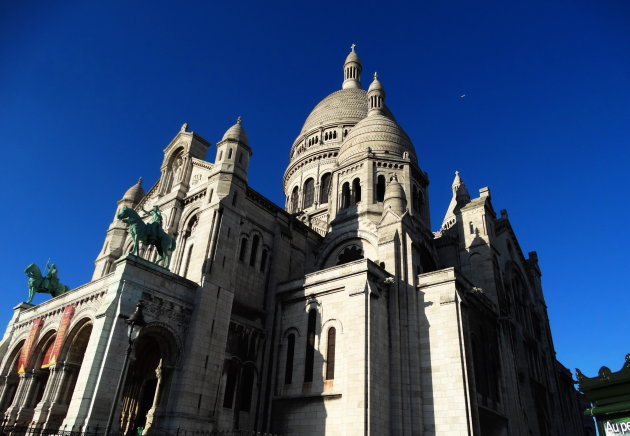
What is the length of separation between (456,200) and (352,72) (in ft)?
93.0

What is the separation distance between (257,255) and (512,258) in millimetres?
22788

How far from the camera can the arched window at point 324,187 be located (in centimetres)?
4666

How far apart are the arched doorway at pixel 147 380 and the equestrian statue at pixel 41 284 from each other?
997 centimetres

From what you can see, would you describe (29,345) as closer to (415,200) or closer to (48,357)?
(48,357)

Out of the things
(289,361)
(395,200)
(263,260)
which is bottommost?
(289,361)

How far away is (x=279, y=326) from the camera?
90.7 ft

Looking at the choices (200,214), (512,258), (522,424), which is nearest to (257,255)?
(200,214)

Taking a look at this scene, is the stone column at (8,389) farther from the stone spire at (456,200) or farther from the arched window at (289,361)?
the stone spire at (456,200)

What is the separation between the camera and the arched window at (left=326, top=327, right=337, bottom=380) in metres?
24.1

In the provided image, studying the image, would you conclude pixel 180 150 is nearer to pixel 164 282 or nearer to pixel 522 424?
pixel 164 282

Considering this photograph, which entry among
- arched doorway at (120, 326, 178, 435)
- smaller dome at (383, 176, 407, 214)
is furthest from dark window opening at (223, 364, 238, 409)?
smaller dome at (383, 176, 407, 214)

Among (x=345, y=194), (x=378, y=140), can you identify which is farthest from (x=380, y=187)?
(x=378, y=140)

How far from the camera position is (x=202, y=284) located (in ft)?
79.8

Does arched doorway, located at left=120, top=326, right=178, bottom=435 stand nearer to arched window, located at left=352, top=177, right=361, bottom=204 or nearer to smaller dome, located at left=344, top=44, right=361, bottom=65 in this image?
arched window, located at left=352, top=177, right=361, bottom=204
